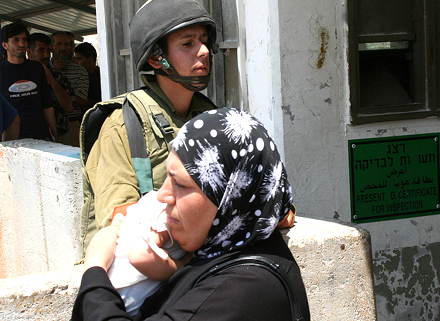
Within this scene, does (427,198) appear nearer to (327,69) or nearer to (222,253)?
(327,69)

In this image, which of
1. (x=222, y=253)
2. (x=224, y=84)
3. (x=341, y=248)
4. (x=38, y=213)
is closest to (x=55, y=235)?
(x=38, y=213)

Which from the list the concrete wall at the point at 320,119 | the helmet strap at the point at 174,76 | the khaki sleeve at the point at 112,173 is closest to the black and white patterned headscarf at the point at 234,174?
the khaki sleeve at the point at 112,173

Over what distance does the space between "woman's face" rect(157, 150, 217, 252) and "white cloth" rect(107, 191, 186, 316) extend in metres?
0.07

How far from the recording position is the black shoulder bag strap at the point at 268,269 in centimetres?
130

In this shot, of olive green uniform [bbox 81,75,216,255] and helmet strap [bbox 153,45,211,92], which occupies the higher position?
helmet strap [bbox 153,45,211,92]

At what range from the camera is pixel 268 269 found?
1.30 meters

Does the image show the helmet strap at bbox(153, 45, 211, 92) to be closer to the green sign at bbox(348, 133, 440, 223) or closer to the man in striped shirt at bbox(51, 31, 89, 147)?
the green sign at bbox(348, 133, 440, 223)

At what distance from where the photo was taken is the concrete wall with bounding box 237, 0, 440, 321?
9.82 ft

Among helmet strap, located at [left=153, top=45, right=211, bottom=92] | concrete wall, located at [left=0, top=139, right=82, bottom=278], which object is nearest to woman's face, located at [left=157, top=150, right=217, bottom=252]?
helmet strap, located at [left=153, top=45, right=211, bottom=92]

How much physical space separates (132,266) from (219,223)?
0.30 m

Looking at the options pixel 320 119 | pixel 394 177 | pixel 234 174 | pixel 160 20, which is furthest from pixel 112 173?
pixel 394 177

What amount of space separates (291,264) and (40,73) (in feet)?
15.6

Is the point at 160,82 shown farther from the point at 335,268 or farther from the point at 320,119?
the point at 320,119

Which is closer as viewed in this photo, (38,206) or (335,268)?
(335,268)
